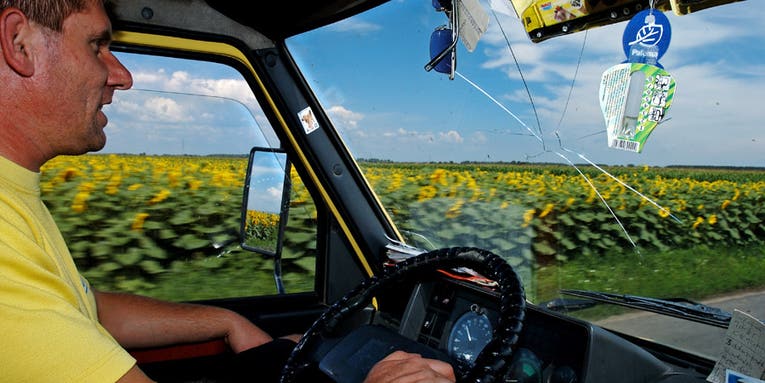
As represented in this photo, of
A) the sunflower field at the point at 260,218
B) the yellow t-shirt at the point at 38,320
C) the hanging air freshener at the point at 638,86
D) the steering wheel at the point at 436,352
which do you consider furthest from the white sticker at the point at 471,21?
the yellow t-shirt at the point at 38,320

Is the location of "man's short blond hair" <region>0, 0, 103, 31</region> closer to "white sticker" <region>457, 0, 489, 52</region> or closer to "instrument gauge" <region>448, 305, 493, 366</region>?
"white sticker" <region>457, 0, 489, 52</region>

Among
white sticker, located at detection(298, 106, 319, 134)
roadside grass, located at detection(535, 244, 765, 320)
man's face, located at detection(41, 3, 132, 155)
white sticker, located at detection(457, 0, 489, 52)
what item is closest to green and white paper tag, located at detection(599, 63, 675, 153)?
roadside grass, located at detection(535, 244, 765, 320)

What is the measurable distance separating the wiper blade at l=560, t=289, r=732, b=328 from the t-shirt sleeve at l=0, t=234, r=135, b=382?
3.90 feet

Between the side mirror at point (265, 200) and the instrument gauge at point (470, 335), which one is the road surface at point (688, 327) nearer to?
the instrument gauge at point (470, 335)

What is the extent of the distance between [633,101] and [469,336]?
2.67 ft

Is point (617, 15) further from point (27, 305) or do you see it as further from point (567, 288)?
point (27, 305)

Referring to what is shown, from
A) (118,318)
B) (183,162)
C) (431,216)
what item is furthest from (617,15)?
(183,162)

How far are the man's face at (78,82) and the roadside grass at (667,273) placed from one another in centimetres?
124

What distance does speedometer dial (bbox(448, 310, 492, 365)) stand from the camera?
185cm

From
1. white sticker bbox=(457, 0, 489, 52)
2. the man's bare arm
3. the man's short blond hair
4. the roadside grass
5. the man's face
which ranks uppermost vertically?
white sticker bbox=(457, 0, 489, 52)

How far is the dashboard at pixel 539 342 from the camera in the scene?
1526 millimetres

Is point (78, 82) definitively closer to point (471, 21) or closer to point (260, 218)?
point (471, 21)

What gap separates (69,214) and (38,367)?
6.54ft

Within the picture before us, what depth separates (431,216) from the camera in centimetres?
266
